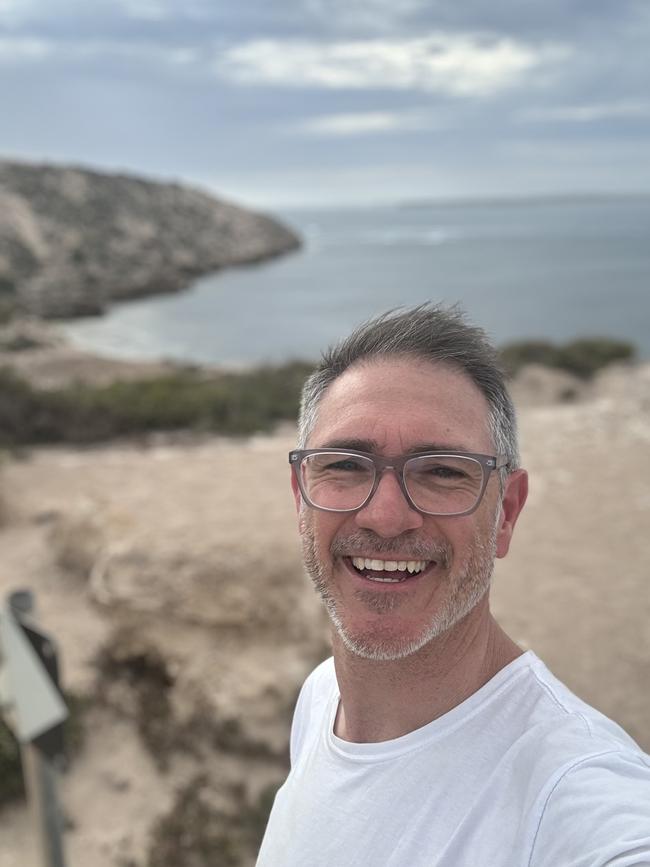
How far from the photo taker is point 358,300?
43.4 meters

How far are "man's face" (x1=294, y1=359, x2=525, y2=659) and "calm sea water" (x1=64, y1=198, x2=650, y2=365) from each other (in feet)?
26.6

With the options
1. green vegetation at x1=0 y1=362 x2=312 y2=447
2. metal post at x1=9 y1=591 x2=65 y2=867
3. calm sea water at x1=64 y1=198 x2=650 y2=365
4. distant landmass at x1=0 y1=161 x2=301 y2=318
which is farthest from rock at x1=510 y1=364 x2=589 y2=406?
distant landmass at x1=0 y1=161 x2=301 y2=318

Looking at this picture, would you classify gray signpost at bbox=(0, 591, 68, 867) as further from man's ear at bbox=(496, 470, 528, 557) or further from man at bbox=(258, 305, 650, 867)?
man's ear at bbox=(496, 470, 528, 557)

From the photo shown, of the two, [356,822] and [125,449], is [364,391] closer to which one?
[356,822]

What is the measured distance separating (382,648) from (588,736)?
37 cm

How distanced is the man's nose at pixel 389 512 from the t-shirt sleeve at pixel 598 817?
1.52 feet

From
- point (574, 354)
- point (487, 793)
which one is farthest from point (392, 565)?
point (574, 354)

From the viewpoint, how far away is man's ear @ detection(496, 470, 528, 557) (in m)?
1.50

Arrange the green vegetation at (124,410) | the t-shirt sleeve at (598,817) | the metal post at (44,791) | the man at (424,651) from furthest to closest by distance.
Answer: the green vegetation at (124,410), the metal post at (44,791), the man at (424,651), the t-shirt sleeve at (598,817)

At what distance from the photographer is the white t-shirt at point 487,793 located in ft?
3.47

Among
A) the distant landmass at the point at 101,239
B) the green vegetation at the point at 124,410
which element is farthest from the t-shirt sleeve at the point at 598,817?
the distant landmass at the point at 101,239

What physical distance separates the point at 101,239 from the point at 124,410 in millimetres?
38920

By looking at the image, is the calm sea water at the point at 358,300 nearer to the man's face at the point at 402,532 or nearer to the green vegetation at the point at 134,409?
the green vegetation at the point at 134,409

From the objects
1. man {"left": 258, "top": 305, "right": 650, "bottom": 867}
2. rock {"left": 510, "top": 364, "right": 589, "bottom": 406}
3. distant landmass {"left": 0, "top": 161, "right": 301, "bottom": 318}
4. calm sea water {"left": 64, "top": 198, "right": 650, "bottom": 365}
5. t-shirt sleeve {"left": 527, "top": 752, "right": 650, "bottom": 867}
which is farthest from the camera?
distant landmass {"left": 0, "top": 161, "right": 301, "bottom": 318}
